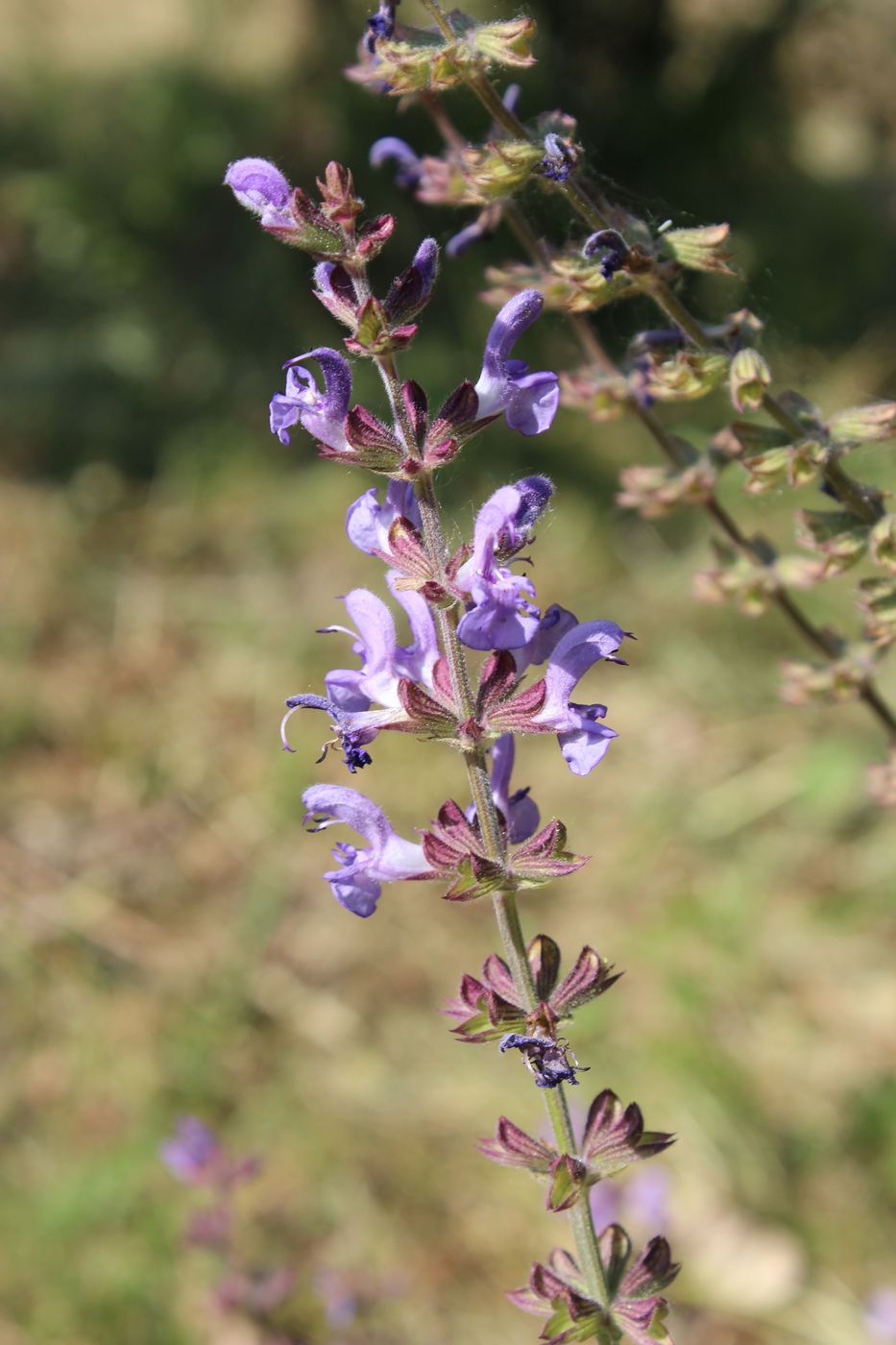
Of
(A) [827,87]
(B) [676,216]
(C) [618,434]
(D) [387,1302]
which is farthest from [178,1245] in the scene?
(A) [827,87]

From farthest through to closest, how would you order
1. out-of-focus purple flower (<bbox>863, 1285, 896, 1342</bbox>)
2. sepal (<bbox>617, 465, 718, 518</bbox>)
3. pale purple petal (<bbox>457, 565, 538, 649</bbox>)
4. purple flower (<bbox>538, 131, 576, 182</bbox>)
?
out-of-focus purple flower (<bbox>863, 1285, 896, 1342</bbox>) → sepal (<bbox>617, 465, 718, 518</bbox>) → purple flower (<bbox>538, 131, 576, 182</bbox>) → pale purple petal (<bbox>457, 565, 538, 649</bbox>)

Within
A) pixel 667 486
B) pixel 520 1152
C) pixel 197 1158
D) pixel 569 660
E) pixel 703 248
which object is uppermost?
pixel 703 248

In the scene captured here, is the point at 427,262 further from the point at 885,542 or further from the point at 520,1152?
the point at 520,1152

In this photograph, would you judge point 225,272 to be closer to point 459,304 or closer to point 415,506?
point 459,304

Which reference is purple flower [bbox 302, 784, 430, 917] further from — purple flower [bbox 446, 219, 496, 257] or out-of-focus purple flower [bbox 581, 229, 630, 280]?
purple flower [bbox 446, 219, 496, 257]

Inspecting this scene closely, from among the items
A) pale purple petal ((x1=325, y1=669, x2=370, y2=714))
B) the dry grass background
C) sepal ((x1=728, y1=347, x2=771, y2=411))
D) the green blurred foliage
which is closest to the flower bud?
sepal ((x1=728, y1=347, x2=771, y2=411))

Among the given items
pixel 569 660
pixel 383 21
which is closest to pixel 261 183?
pixel 383 21
